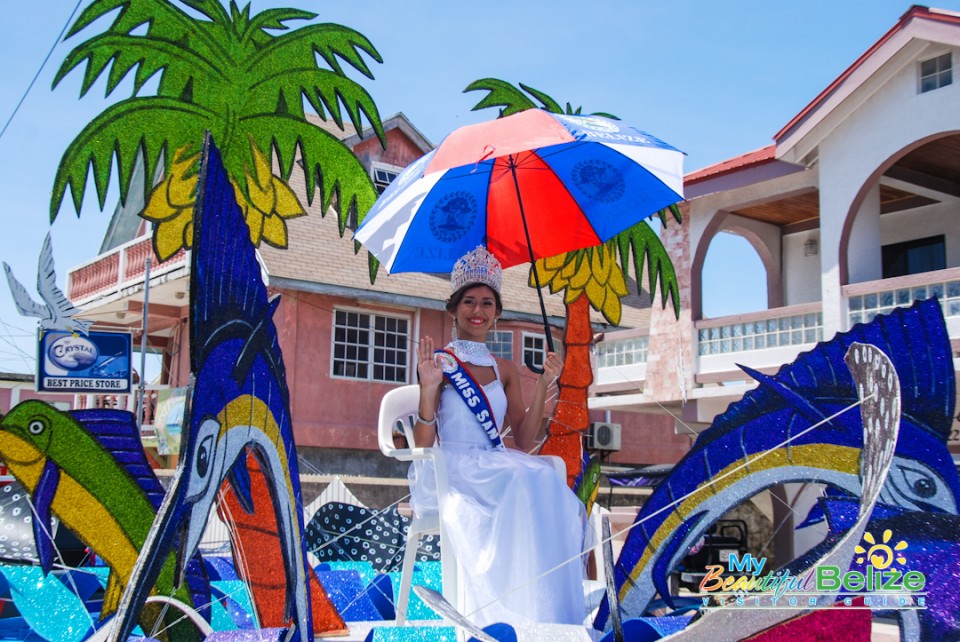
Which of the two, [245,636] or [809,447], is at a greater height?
[809,447]

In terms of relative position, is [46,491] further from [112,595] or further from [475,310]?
[475,310]

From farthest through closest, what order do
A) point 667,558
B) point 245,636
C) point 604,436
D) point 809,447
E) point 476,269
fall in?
point 604,436 < point 476,269 < point 667,558 < point 809,447 < point 245,636

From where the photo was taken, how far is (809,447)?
13.3 feet

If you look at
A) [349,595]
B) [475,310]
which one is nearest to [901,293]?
[475,310]

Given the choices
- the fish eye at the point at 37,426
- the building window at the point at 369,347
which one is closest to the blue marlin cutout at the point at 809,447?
the fish eye at the point at 37,426

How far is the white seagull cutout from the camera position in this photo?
4.19 meters

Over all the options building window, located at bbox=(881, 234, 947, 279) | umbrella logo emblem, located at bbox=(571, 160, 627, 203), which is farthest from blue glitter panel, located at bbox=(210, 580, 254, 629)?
building window, located at bbox=(881, 234, 947, 279)

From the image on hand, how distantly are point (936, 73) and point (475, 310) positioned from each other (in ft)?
28.5

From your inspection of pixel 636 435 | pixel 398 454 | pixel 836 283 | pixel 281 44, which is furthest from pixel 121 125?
pixel 636 435

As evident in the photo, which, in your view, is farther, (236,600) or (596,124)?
→ (596,124)

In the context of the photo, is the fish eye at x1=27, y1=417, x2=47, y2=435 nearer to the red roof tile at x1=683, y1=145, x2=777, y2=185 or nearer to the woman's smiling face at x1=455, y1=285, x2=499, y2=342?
the woman's smiling face at x1=455, y1=285, x2=499, y2=342

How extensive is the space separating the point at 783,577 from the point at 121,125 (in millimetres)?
3589

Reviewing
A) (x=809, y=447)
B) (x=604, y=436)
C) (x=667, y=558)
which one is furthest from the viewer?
(x=604, y=436)

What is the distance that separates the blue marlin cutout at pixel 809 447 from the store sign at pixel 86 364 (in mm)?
5263
